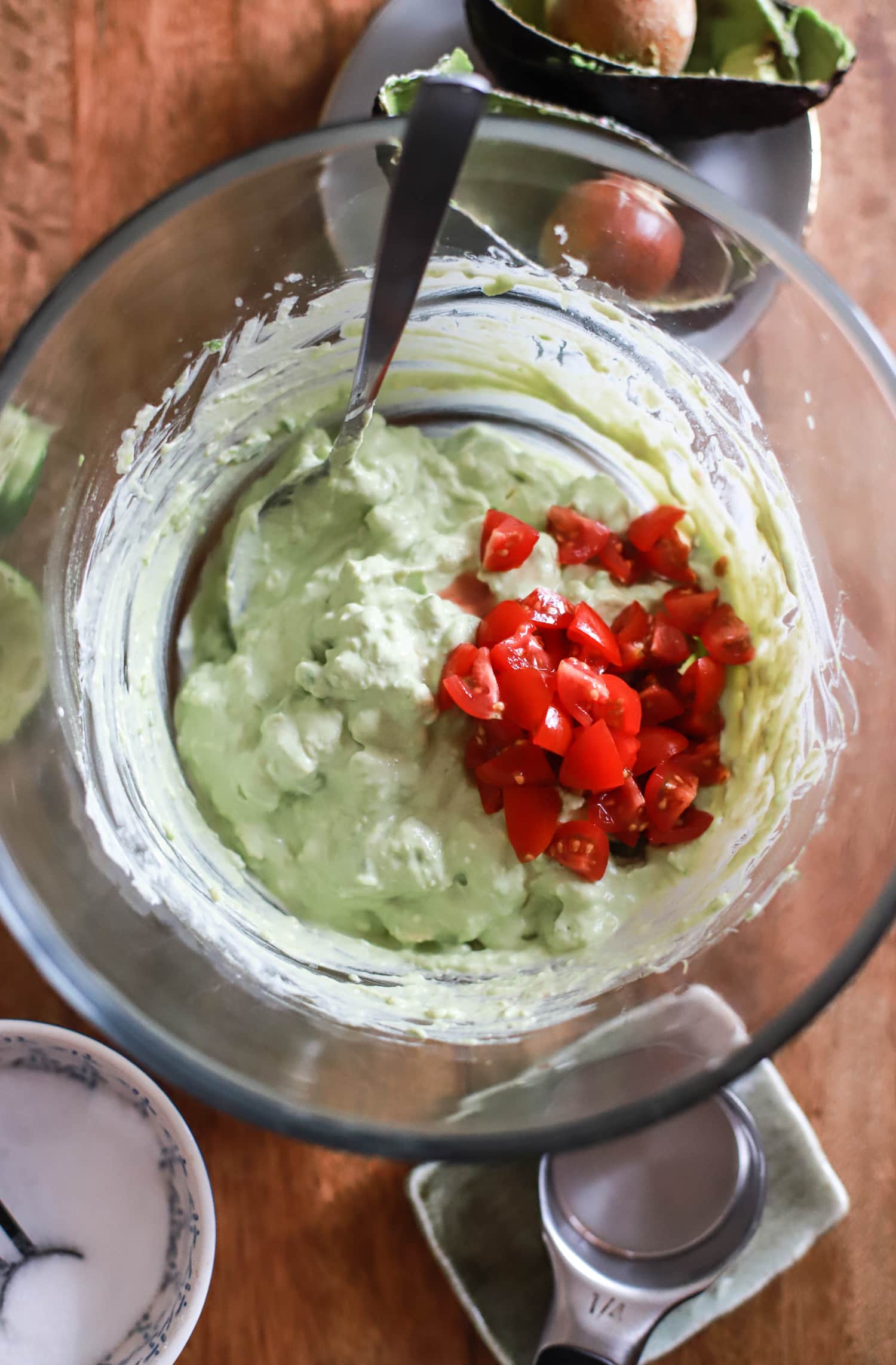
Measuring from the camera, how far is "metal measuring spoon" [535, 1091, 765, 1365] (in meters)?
1.30

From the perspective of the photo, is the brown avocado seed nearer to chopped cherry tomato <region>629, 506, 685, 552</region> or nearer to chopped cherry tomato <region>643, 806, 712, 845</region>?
chopped cherry tomato <region>629, 506, 685, 552</region>

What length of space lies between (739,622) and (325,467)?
55 centimetres

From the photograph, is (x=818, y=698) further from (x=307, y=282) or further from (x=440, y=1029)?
(x=307, y=282)

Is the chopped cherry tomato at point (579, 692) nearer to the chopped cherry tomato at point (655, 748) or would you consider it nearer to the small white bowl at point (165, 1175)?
the chopped cherry tomato at point (655, 748)

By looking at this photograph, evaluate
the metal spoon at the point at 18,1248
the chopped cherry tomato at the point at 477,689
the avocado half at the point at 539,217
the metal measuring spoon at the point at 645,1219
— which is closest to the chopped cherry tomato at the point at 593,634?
the chopped cherry tomato at the point at 477,689

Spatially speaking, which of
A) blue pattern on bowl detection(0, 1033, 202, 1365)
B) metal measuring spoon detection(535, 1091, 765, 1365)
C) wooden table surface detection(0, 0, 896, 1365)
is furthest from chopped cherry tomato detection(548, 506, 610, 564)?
blue pattern on bowl detection(0, 1033, 202, 1365)

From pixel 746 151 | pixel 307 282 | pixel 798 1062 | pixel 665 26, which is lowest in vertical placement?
pixel 798 1062

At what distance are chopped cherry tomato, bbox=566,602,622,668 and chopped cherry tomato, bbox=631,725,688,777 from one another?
0.31 feet

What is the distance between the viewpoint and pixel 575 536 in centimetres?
131

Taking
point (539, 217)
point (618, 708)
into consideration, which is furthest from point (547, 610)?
point (539, 217)

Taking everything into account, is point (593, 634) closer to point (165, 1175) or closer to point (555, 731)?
point (555, 731)

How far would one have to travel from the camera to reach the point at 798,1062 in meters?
1.44

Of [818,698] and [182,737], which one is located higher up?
[818,698]

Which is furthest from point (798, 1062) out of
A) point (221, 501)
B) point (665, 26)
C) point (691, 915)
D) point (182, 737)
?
point (665, 26)
